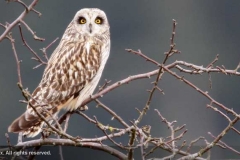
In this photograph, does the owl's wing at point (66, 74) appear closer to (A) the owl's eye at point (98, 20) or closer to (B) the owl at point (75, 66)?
(B) the owl at point (75, 66)

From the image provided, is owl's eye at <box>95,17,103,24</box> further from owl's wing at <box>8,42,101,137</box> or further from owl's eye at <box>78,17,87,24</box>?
→ owl's wing at <box>8,42,101,137</box>

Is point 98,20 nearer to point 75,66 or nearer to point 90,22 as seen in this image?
point 90,22

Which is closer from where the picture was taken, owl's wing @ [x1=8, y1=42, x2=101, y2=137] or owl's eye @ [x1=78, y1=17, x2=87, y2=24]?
owl's wing @ [x1=8, y1=42, x2=101, y2=137]

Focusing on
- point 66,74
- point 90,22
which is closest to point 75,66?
point 66,74

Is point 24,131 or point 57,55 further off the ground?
point 57,55

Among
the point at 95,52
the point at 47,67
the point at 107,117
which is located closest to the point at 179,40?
the point at 107,117

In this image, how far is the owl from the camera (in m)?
5.04

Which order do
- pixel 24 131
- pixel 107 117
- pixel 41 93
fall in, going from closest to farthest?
pixel 24 131
pixel 41 93
pixel 107 117

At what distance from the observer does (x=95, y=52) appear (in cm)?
560

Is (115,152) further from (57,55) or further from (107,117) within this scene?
(107,117)

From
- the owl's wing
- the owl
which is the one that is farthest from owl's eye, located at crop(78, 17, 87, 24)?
the owl's wing

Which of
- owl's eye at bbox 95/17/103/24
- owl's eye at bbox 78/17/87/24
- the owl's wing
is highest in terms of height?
owl's eye at bbox 95/17/103/24

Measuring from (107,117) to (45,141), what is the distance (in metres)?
3.05

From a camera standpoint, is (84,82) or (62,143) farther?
(84,82)
